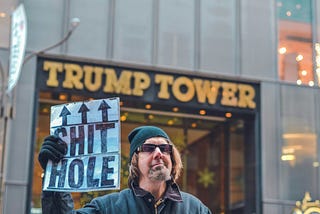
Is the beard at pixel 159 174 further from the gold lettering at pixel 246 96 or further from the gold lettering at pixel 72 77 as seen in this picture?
the gold lettering at pixel 246 96

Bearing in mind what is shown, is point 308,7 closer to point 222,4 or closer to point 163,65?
point 222,4

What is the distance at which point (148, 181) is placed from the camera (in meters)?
3.26

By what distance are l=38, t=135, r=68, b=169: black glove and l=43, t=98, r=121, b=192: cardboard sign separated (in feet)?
0.13

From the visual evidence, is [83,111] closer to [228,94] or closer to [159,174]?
[159,174]

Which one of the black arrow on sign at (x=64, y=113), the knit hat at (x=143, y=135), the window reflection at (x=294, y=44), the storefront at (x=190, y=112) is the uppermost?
the window reflection at (x=294, y=44)

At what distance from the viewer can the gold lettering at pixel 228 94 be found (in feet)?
54.0

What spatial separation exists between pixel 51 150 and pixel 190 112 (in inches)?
540

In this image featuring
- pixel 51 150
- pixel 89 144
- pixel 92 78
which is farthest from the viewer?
pixel 92 78

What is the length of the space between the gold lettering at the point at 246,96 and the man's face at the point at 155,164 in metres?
13.4

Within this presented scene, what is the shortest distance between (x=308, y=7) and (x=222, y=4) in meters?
2.50

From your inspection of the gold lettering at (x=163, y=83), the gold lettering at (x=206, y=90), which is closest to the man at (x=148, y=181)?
the gold lettering at (x=163, y=83)

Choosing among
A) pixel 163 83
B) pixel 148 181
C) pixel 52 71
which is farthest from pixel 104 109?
pixel 163 83

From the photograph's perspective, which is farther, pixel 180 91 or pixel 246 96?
pixel 246 96

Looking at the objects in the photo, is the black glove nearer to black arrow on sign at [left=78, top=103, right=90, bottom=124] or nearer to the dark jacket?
black arrow on sign at [left=78, top=103, right=90, bottom=124]
